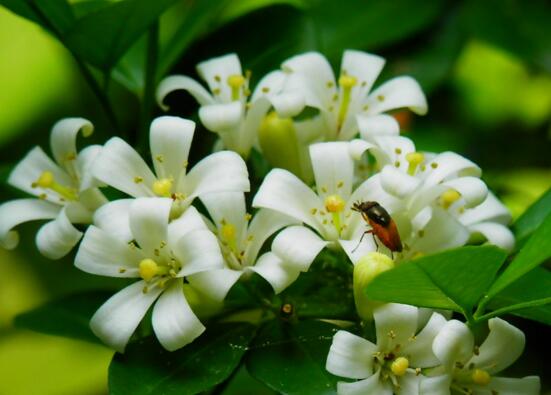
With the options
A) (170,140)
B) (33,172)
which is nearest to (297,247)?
(170,140)

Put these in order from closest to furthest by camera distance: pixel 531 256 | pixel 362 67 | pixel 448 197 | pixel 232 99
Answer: pixel 531 256 < pixel 448 197 < pixel 232 99 < pixel 362 67

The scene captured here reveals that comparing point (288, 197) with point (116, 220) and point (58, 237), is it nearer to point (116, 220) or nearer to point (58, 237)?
point (116, 220)

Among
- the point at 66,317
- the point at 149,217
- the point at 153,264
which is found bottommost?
the point at 66,317

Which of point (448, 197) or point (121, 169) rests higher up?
point (121, 169)

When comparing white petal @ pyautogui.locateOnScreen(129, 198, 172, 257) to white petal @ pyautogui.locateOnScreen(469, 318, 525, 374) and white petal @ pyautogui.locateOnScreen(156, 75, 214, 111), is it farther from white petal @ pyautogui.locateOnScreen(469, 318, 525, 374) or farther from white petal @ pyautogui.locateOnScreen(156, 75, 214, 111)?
white petal @ pyautogui.locateOnScreen(469, 318, 525, 374)

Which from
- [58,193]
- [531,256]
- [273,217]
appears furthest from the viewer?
[58,193]

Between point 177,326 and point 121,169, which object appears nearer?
point 177,326
